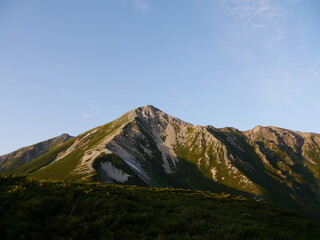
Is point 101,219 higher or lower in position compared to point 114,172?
higher

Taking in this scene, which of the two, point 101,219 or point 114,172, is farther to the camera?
point 114,172

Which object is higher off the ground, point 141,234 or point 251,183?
point 141,234

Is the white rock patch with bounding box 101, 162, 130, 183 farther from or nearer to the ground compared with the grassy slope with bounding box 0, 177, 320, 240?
nearer to the ground

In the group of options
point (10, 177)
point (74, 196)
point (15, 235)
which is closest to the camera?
point (15, 235)

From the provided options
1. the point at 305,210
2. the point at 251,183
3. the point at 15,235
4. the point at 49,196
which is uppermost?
the point at 49,196

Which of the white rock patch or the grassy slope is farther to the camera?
the white rock patch

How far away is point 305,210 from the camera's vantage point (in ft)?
630

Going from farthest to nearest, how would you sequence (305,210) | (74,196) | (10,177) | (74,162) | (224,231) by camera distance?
(305,210) < (74,162) < (10,177) < (74,196) < (224,231)

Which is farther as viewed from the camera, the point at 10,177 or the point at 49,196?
the point at 10,177

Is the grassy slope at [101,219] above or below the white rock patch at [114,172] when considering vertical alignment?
above

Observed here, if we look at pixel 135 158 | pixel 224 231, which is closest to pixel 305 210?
pixel 135 158

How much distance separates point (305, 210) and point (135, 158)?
14313 centimetres

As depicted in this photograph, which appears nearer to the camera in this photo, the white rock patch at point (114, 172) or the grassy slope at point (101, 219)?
the grassy slope at point (101, 219)

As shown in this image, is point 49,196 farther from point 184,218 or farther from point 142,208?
point 184,218
